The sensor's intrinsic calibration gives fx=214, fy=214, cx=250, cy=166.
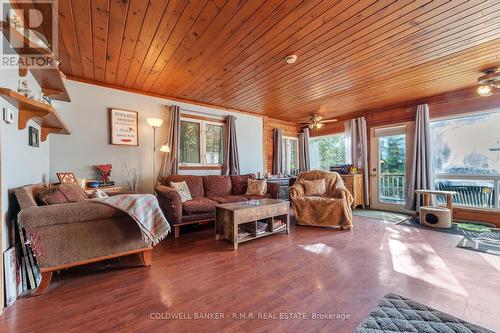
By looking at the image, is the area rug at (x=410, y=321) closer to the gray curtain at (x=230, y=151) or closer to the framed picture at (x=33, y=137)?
the framed picture at (x=33, y=137)

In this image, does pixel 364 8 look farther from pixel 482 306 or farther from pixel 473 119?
pixel 473 119

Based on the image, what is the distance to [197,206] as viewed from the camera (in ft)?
11.0

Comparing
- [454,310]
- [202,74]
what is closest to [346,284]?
[454,310]

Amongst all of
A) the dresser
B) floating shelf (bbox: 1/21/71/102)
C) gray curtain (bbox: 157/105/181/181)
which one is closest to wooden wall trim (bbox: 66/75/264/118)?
gray curtain (bbox: 157/105/181/181)

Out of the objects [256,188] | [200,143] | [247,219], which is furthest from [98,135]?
[256,188]

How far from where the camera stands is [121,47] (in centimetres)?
245

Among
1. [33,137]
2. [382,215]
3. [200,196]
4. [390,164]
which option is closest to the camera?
[33,137]

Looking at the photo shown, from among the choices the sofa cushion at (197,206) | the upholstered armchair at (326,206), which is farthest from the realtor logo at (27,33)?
the upholstered armchair at (326,206)

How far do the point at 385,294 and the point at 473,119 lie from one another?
4.28 metres

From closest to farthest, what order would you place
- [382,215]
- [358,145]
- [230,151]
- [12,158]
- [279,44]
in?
[12,158] → [279,44] → [382,215] → [230,151] → [358,145]

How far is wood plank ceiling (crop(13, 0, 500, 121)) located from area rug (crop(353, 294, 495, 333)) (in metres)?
2.40

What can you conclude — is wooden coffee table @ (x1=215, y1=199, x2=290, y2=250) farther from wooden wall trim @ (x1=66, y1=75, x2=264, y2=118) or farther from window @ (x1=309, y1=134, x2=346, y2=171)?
window @ (x1=309, y1=134, x2=346, y2=171)

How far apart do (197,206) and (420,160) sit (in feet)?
14.6

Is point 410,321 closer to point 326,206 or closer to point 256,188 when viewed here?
point 326,206
